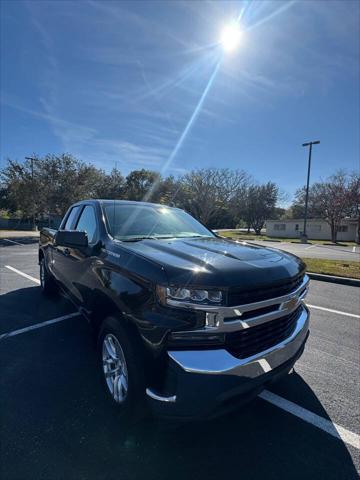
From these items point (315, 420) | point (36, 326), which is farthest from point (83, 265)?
point (315, 420)

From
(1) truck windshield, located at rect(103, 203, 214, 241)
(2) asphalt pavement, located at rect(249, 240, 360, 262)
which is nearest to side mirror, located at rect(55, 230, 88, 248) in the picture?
(1) truck windshield, located at rect(103, 203, 214, 241)

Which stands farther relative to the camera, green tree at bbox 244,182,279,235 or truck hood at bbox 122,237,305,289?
green tree at bbox 244,182,279,235

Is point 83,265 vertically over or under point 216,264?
under

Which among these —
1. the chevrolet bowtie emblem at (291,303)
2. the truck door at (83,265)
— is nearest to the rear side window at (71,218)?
the truck door at (83,265)

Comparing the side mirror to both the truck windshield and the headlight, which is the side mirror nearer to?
the truck windshield

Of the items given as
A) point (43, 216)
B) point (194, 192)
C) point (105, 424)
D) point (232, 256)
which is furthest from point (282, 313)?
point (194, 192)

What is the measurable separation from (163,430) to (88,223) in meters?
2.46

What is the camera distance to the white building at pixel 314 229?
4660cm

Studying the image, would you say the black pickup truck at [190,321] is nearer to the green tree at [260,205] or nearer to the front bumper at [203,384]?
the front bumper at [203,384]

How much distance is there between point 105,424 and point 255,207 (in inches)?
2283

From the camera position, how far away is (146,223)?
3525 mm

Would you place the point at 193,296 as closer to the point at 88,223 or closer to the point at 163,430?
the point at 163,430

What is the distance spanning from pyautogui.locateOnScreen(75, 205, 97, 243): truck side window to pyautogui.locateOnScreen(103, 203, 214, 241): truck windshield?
0.22 meters

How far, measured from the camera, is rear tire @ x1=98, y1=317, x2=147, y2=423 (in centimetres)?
213
